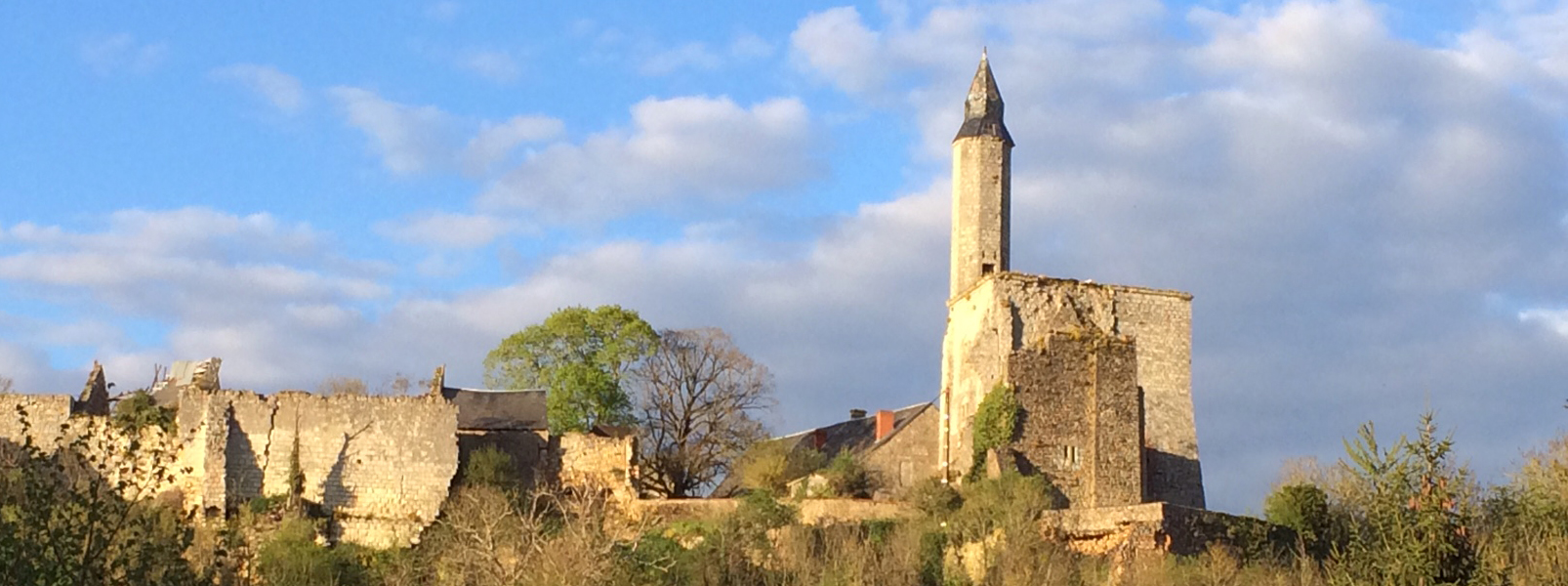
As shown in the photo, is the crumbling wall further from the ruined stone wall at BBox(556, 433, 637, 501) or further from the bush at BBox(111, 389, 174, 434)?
the ruined stone wall at BBox(556, 433, 637, 501)

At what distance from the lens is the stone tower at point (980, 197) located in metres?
46.5

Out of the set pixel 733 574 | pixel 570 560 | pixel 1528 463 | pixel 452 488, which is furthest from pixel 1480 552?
pixel 452 488

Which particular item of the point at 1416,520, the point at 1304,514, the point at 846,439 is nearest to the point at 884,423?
the point at 846,439

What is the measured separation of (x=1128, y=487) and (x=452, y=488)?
12.9m

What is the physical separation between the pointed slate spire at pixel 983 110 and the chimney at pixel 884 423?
630cm

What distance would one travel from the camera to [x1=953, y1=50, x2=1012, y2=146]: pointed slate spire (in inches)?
1875

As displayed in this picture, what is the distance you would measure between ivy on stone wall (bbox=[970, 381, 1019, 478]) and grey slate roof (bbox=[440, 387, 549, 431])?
9.15 m

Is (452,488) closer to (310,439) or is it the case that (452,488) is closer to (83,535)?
(310,439)

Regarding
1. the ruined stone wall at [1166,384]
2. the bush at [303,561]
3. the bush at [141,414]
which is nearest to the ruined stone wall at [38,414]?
the bush at [141,414]

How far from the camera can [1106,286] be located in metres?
44.5

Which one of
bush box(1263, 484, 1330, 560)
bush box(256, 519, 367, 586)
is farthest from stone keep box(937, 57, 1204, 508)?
bush box(256, 519, 367, 586)

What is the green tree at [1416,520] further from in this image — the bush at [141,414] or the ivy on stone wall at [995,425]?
the bush at [141,414]

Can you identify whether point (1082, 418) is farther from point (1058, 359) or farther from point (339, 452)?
point (339, 452)

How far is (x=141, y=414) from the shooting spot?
136 feet
